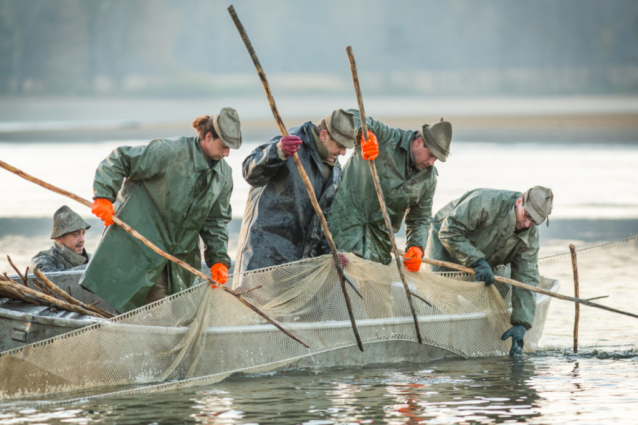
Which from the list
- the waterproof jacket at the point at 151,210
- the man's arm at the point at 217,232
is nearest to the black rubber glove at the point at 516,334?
the man's arm at the point at 217,232

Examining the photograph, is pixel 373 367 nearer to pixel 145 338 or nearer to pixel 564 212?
pixel 145 338

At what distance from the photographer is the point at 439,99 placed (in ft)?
280

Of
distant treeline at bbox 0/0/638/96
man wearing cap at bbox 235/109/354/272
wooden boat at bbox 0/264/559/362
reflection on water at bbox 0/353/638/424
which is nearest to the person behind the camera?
reflection on water at bbox 0/353/638/424

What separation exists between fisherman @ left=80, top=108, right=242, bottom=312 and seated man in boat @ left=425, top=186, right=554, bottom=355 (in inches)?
70.6

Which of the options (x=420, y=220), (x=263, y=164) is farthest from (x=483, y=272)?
(x=263, y=164)

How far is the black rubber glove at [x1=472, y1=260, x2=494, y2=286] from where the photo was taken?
7.39m

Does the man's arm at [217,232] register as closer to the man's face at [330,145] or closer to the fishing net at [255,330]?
the fishing net at [255,330]

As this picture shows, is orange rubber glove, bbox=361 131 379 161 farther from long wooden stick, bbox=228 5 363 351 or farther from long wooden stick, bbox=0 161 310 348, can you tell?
long wooden stick, bbox=0 161 310 348

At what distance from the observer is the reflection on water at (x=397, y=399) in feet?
19.1

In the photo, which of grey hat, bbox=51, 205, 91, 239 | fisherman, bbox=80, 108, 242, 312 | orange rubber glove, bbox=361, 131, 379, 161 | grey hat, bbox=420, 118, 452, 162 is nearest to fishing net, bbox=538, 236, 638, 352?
grey hat, bbox=420, 118, 452, 162

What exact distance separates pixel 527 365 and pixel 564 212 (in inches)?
375

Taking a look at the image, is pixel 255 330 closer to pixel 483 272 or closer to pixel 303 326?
pixel 303 326

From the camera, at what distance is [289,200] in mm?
6883

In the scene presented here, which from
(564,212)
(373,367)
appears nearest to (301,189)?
(373,367)
